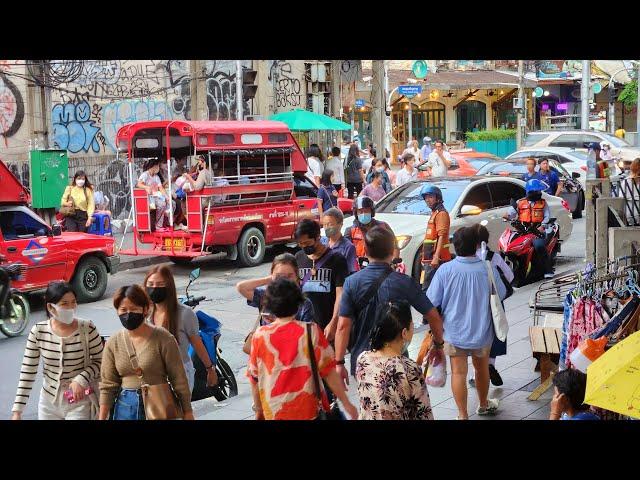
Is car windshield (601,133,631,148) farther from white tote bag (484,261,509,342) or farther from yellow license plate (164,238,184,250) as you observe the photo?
white tote bag (484,261,509,342)

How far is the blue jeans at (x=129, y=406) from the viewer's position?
5.55 metres

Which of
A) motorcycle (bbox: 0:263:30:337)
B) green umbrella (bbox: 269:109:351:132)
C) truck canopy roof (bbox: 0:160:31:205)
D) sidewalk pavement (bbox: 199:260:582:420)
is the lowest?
sidewalk pavement (bbox: 199:260:582:420)

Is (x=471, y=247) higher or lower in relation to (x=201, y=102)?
lower

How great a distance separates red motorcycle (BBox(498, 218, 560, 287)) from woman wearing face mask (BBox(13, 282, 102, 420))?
832 cm

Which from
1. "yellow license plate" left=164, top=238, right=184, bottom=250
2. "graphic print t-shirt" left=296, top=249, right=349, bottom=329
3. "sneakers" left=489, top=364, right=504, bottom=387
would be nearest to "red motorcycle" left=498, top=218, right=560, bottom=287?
"sneakers" left=489, top=364, right=504, bottom=387

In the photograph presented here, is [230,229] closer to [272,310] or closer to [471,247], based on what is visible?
[471,247]

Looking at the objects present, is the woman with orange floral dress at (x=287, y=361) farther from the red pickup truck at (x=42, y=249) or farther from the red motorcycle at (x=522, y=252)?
the red motorcycle at (x=522, y=252)

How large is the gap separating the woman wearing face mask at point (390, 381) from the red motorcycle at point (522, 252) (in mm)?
8236

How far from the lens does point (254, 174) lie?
16.7 m

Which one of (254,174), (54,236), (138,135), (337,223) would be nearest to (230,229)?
(254,174)

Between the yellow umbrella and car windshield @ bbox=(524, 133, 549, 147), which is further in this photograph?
car windshield @ bbox=(524, 133, 549, 147)

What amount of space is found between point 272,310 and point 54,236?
8121 millimetres

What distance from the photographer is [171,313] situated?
6344mm

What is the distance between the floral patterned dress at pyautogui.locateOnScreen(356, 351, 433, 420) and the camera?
517 centimetres
